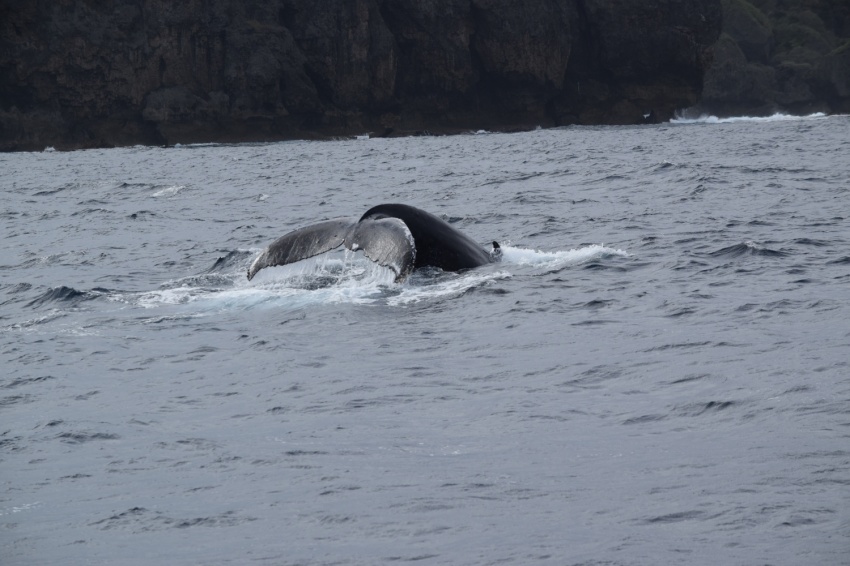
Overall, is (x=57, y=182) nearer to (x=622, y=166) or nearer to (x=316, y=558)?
(x=622, y=166)

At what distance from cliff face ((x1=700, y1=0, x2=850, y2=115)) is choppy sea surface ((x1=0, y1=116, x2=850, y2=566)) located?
84324 mm

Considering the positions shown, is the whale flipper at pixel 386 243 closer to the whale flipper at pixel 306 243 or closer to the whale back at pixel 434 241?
the whale flipper at pixel 306 243

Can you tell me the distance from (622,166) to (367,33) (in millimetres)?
48538

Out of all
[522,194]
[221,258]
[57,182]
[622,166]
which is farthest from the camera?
[57,182]

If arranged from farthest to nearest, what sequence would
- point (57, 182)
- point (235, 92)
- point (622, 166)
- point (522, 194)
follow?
point (235, 92) < point (57, 182) < point (622, 166) < point (522, 194)

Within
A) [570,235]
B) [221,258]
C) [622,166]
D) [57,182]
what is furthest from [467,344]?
[57,182]

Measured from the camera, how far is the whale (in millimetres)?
8961

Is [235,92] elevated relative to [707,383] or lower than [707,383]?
elevated

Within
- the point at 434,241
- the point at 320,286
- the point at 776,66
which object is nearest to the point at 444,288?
the point at 434,241

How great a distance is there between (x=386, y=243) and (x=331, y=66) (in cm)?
6417

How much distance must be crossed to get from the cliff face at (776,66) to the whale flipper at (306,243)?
85.8m

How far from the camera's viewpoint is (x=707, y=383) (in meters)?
6.55

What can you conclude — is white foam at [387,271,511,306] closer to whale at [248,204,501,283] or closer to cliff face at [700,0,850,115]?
whale at [248,204,501,283]

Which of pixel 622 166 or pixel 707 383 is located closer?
pixel 707 383
